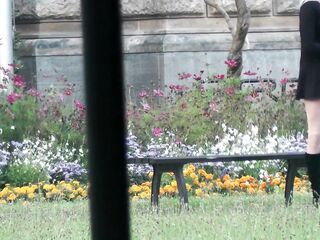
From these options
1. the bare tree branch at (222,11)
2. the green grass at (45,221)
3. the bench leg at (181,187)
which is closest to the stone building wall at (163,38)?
the bare tree branch at (222,11)

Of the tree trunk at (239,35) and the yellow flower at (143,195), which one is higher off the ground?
the tree trunk at (239,35)

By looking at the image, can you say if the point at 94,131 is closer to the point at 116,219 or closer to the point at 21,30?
the point at 116,219

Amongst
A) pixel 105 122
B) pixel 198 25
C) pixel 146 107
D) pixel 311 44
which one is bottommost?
pixel 105 122

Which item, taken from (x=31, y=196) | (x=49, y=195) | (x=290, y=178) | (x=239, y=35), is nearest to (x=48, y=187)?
(x=49, y=195)

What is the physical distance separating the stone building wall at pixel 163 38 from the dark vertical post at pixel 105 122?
0.34 m

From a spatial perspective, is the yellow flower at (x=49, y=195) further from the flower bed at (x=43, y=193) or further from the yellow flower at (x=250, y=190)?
the yellow flower at (x=250, y=190)

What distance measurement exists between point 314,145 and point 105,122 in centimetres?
428

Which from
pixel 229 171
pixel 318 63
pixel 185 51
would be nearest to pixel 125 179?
pixel 229 171

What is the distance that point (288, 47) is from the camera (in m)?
16.4

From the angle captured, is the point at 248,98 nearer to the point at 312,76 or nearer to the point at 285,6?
the point at 312,76

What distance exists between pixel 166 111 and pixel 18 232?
471 cm

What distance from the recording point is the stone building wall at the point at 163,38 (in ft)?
52.9

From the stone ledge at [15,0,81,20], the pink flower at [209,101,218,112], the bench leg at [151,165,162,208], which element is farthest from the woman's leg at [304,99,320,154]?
the stone ledge at [15,0,81,20]

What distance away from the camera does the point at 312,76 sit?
321 inches
